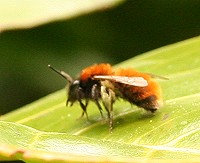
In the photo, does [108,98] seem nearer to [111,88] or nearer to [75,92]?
[111,88]

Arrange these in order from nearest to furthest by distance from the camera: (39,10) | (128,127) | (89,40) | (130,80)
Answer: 1. (128,127)
2. (130,80)
3. (39,10)
4. (89,40)

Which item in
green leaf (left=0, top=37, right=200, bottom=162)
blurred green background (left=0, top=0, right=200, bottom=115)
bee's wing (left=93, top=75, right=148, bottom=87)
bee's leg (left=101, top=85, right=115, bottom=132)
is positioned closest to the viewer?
green leaf (left=0, top=37, right=200, bottom=162)

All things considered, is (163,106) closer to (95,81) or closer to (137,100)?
(137,100)

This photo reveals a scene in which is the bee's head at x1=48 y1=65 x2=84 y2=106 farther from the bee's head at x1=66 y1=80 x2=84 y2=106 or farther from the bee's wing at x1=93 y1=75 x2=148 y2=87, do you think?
the bee's wing at x1=93 y1=75 x2=148 y2=87

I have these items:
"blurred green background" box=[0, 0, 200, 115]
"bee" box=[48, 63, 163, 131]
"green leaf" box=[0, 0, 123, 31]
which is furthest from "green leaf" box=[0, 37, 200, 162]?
"blurred green background" box=[0, 0, 200, 115]

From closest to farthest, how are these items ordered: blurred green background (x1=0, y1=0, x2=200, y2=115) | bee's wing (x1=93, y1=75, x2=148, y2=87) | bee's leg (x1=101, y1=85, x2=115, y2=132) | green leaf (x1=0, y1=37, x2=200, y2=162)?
green leaf (x1=0, y1=37, x2=200, y2=162) < bee's wing (x1=93, y1=75, x2=148, y2=87) < bee's leg (x1=101, y1=85, x2=115, y2=132) < blurred green background (x1=0, y1=0, x2=200, y2=115)

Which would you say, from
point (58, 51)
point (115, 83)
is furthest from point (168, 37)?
point (115, 83)

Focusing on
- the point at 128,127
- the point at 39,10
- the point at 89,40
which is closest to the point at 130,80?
the point at 128,127
